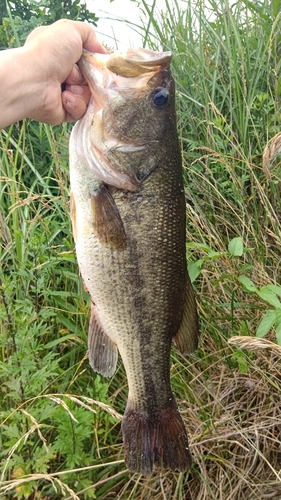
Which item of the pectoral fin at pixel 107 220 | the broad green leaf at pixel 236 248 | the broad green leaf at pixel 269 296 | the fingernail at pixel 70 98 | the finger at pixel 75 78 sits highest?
the finger at pixel 75 78

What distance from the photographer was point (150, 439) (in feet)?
5.83

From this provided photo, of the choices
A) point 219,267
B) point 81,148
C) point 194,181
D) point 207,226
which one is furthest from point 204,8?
point 81,148

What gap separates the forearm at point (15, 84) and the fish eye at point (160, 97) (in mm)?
452

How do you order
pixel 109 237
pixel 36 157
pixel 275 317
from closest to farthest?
pixel 109 237
pixel 275 317
pixel 36 157

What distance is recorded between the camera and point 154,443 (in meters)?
1.79

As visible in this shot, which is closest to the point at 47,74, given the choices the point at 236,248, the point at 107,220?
the point at 107,220

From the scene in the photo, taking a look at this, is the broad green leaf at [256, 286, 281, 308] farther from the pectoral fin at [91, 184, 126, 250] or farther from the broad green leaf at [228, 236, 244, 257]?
the pectoral fin at [91, 184, 126, 250]

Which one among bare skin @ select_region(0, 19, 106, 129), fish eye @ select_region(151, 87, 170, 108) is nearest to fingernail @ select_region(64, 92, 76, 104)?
bare skin @ select_region(0, 19, 106, 129)

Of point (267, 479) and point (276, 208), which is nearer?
point (267, 479)

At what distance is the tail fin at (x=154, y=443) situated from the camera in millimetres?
1758

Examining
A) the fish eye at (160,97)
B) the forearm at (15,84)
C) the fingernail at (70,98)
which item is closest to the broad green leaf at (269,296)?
the fish eye at (160,97)

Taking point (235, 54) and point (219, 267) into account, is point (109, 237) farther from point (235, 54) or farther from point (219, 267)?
point (235, 54)

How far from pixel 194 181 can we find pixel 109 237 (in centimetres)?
136

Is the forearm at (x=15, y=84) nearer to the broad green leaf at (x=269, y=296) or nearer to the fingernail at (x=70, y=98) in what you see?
the fingernail at (x=70, y=98)
